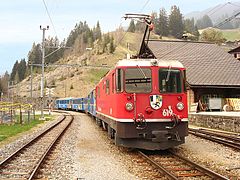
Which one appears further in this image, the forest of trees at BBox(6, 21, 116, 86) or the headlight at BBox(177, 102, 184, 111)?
the forest of trees at BBox(6, 21, 116, 86)

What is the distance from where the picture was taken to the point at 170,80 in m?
11.3

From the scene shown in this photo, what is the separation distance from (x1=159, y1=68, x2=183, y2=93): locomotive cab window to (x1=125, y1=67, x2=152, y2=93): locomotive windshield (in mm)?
410

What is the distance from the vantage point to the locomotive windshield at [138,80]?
10977mm

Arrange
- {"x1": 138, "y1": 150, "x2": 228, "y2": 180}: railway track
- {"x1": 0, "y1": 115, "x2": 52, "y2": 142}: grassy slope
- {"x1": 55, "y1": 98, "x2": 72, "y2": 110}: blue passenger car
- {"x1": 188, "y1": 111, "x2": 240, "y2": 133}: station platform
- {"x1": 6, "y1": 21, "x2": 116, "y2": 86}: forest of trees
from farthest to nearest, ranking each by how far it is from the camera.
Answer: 1. {"x1": 6, "y1": 21, "x2": 116, "y2": 86}: forest of trees
2. {"x1": 55, "y1": 98, "x2": 72, "y2": 110}: blue passenger car
3. {"x1": 188, "y1": 111, "x2": 240, "y2": 133}: station platform
4. {"x1": 0, "y1": 115, "x2": 52, "y2": 142}: grassy slope
5. {"x1": 138, "y1": 150, "x2": 228, "y2": 180}: railway track

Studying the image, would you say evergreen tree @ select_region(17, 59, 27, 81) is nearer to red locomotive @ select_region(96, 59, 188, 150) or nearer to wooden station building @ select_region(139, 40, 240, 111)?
wooden station building @ select_region(139, 40, 240, 111)

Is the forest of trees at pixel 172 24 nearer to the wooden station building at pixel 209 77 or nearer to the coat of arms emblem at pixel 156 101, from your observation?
the wooden station building at pixel 209 77

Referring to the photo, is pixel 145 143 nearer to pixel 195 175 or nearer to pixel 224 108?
pixel 195 175

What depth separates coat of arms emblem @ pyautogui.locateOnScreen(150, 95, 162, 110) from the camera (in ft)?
35.8

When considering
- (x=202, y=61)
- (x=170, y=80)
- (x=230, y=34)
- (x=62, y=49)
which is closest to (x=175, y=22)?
(x=230, y=34)

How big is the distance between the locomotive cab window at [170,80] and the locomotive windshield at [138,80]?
410 millimetres

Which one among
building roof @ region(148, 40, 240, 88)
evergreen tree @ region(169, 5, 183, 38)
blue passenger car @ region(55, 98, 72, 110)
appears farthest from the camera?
evergreen tree @ region(169, 5, 183, 38)

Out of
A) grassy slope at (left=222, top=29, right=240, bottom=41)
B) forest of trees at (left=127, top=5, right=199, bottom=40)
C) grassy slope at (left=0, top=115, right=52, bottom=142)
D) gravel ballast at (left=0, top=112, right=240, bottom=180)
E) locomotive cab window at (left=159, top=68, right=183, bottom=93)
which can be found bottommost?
gravel ballast at (left=0, top=112, right=240, bottom=180)

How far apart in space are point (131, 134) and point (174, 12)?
447 feet

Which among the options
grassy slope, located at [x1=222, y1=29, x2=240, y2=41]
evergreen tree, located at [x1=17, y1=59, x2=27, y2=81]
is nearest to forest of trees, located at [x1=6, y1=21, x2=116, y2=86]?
evergreen tree, located at [x1=17, y1=59, x2=27, y2=81]
